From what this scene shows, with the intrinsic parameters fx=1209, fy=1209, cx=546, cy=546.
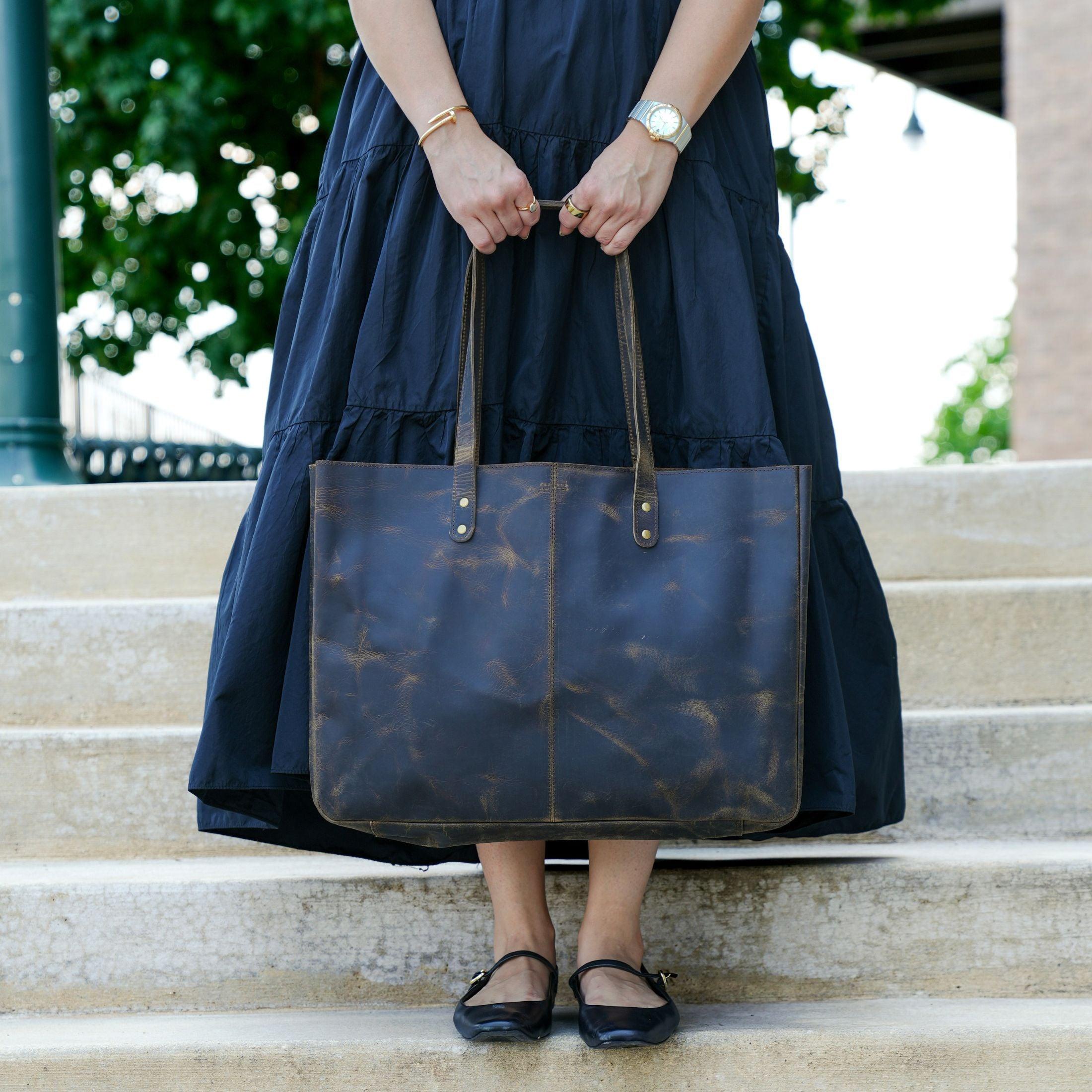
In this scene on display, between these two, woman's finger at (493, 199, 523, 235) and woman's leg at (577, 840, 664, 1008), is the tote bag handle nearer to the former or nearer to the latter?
woman's finger at (493, 199, 523, 235)

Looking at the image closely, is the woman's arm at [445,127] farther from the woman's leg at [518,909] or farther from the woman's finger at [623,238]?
the woman's leg at [518,909]

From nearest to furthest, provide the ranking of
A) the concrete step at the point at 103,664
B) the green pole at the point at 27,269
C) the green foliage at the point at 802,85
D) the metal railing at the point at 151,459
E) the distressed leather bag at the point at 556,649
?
1. the distressed leather bag at the point at 556,649
2. the concrete step at the point at 103,664
3. the green pole at the point at 27,269
4. the metal railing at the point at 151,459
5. the green foliage at the point at 802,85

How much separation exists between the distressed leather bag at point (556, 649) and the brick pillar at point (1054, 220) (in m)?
9.26

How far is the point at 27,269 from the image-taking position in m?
3.17

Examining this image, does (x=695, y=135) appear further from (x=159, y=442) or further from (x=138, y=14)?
(x=138, y=14)

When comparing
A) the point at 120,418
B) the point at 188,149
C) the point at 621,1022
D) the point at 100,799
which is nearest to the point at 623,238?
the point at 621,1022

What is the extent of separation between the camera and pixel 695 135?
1560 mm

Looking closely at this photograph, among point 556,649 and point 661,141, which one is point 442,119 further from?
point 556,649

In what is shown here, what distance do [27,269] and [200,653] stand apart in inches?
61.5

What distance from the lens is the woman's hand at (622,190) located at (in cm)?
143

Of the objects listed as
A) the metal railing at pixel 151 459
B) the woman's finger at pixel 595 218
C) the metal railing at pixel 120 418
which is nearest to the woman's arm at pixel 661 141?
the woman's finger at pixel 595 218

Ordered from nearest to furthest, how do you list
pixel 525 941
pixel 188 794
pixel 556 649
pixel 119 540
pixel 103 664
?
pixel 556 649 < pixel 525 941 < pixel 188 794 < pixel 103 664 < pixel 119 540

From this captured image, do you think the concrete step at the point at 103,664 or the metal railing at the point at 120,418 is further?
the metal railing at the point at 120,418

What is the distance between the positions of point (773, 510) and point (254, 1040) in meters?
0.94
